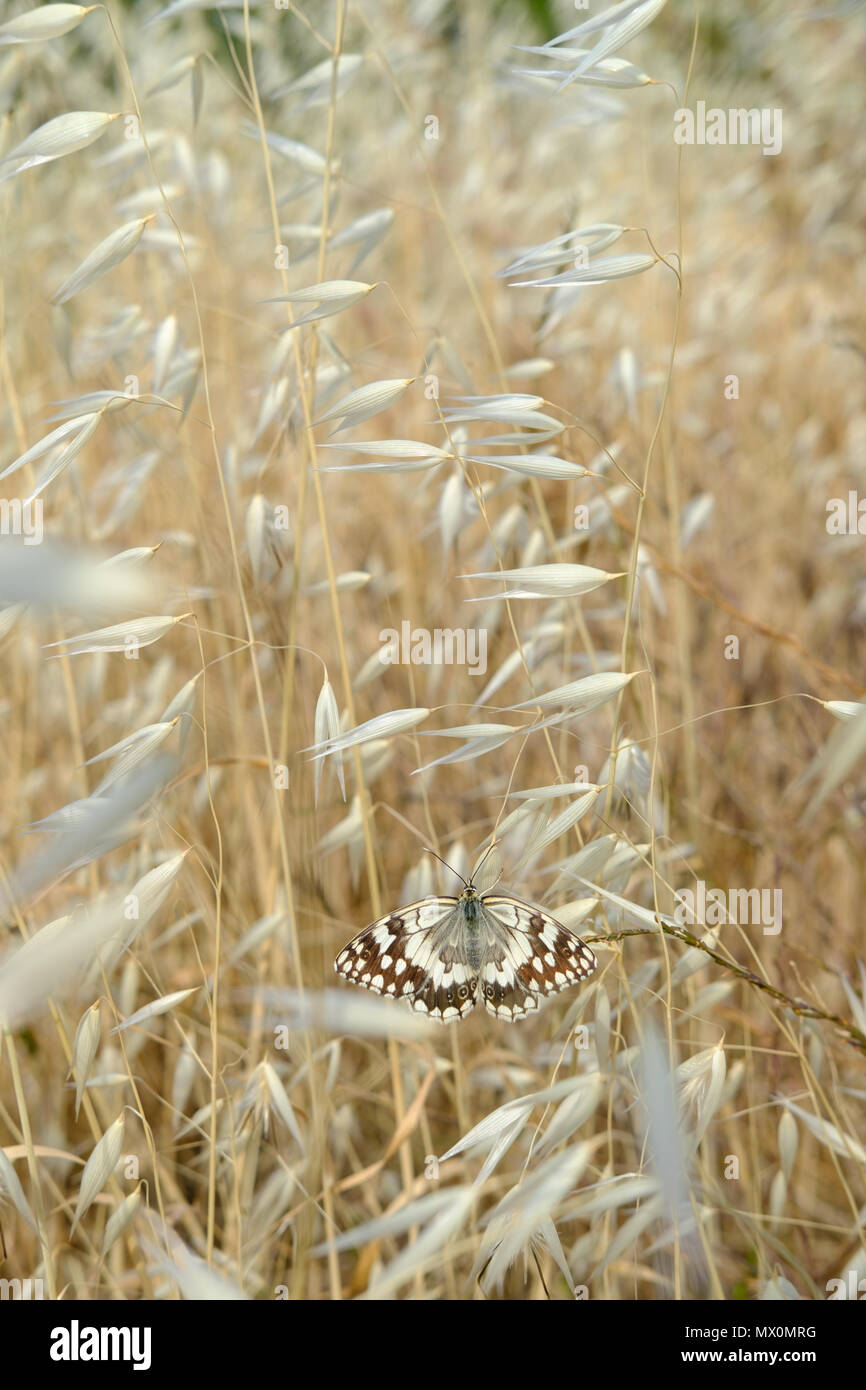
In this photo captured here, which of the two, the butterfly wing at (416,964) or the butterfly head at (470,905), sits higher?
the butterfly head at (470,905)

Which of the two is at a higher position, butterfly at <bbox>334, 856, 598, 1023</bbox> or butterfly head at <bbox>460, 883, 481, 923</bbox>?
butterfly head at <bbox>460, 883, 481, 923</bbox>

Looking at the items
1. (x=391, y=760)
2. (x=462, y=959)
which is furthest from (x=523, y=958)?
(x=391, y=760)

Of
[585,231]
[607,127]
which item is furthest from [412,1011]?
[607,127]

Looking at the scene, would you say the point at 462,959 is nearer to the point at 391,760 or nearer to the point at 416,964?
the point at 416,964

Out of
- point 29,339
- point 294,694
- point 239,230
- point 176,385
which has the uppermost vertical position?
point 239,230

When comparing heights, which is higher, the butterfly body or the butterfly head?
the butterfly head
